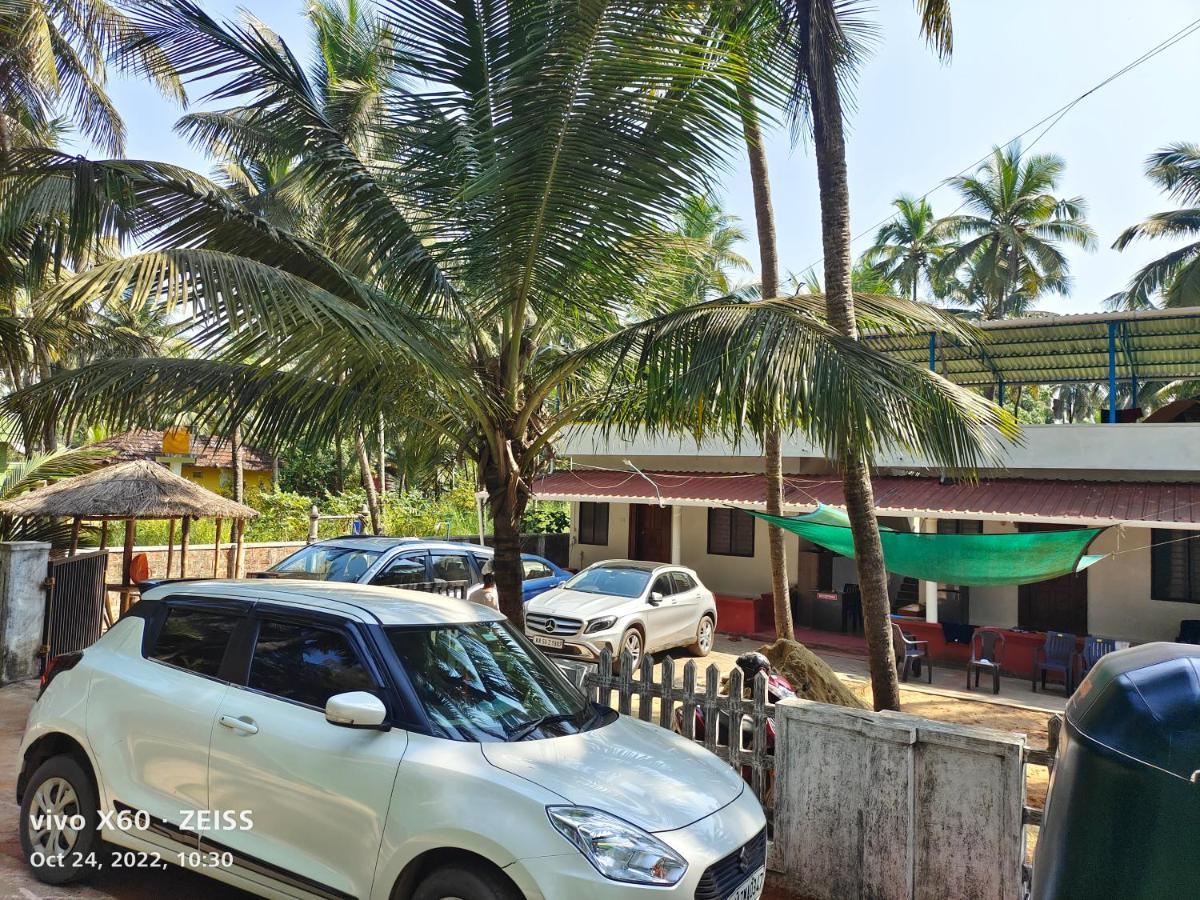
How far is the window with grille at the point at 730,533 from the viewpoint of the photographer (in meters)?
18.2

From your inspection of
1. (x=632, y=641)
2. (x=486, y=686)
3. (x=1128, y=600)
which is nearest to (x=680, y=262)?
(x=486, y=686)

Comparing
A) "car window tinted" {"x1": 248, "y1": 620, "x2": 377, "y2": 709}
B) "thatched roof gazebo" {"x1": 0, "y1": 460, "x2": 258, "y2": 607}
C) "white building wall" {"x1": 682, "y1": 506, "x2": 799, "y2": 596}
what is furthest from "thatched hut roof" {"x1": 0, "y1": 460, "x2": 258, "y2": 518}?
"white building wall" {"x1": 682, "y1": 506, "x2": 799, "y2": 596}

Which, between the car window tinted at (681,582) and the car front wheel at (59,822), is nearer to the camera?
the car front wheel at (59,822)

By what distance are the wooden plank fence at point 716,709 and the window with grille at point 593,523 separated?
14025 mm

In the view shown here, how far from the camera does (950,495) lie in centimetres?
1339

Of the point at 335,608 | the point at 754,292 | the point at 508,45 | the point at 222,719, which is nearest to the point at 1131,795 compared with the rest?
the point at 335,608

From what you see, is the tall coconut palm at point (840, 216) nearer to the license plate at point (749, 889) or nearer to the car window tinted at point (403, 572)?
the license plate at point (749, 889)

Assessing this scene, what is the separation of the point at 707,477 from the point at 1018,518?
6451mm

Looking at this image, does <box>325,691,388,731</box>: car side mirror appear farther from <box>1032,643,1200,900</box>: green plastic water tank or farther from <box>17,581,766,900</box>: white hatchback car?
<box>1032,643,1200,900</box>: green plastic water tank

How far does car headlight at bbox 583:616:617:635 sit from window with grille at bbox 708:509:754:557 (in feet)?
23.5

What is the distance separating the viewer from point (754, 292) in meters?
35.4

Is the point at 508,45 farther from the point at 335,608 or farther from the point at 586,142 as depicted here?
the point at 335,608

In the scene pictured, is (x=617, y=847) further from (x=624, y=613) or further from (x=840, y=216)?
(x=624, y=613)

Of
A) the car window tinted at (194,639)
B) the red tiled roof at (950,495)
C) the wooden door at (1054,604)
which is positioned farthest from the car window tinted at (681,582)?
the car window tinted at (194,639)
